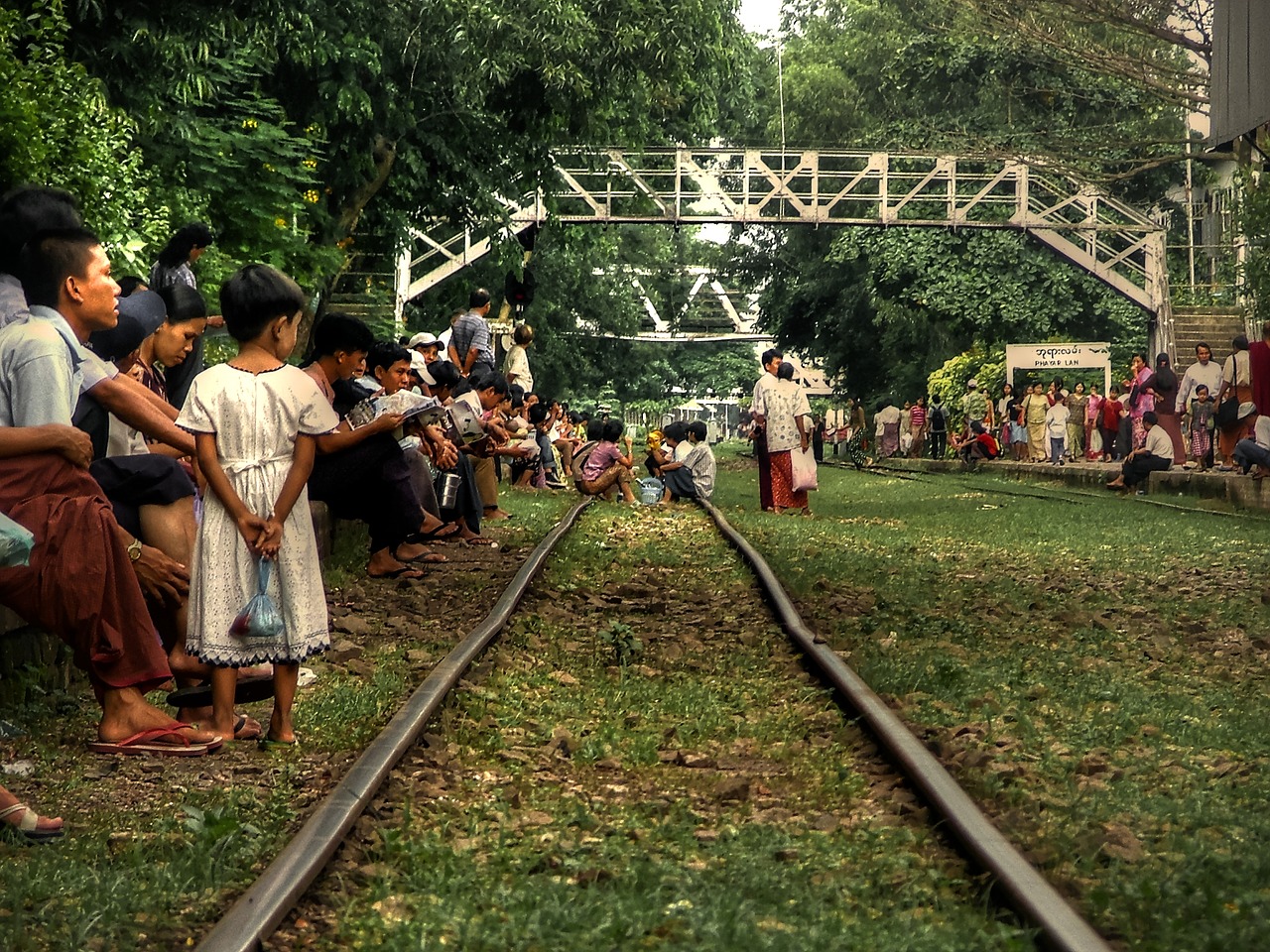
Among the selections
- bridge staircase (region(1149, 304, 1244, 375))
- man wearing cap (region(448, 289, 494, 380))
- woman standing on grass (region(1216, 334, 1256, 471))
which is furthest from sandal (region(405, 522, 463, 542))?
bridge staircase (region(1149, 304, 1244, 375))

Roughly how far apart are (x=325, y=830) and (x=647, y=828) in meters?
0.97

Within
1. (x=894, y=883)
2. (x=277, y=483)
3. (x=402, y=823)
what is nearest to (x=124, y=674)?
(x=277, y=483)

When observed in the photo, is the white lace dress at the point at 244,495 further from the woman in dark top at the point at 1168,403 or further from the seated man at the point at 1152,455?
the woman in dark top at the point at 1168,403

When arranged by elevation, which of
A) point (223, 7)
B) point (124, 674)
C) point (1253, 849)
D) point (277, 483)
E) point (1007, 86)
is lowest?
point (1253, 849)

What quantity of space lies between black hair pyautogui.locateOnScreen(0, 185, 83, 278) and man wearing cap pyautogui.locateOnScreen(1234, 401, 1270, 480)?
15234mm

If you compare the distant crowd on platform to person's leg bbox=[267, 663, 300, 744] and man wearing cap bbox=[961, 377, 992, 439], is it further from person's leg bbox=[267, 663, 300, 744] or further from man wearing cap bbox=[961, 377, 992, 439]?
person's leg bbox=[267, 663, 300, 744]

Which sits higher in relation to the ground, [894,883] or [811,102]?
[811,102]

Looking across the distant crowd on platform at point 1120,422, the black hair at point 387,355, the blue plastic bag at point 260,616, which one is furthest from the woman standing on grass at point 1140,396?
the blue plastic bag at point 260,616

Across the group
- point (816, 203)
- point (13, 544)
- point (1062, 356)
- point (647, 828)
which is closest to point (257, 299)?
point (13, 544)

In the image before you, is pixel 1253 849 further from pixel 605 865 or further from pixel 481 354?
pixel 481 354

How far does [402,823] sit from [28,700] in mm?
2703

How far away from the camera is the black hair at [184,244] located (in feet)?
30.2

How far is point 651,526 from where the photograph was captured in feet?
60.6

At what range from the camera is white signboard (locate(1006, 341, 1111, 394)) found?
37.4 m
